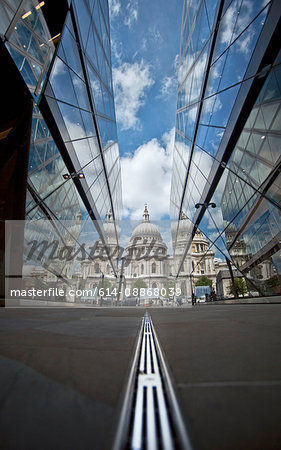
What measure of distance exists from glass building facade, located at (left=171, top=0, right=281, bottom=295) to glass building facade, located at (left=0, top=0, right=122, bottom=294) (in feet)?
17.2

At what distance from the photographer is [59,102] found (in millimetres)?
8492

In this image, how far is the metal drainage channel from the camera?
16.1 inches

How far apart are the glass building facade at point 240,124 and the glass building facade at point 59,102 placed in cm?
524

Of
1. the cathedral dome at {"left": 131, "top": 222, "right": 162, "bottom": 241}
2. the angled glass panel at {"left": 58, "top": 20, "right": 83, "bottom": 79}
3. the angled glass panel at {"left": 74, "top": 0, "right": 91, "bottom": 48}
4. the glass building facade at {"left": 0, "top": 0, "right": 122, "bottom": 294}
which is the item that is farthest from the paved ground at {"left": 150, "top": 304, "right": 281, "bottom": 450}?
the cathedral dome at {"left": 131, "top": 222, "right": 162, "bottom": 241}

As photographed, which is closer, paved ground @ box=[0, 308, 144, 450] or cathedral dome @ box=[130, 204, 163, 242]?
paved ground @ box=[0, 308, 144, 450]

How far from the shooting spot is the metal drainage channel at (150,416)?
409 millimetres

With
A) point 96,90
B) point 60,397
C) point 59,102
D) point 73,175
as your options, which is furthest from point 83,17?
point 60,397

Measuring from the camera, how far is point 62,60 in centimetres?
793

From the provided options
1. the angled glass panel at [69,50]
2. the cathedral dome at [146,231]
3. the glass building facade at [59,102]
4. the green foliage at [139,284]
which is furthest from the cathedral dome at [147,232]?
the angled glass panel at [69,50]

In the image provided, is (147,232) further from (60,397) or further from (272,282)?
(60,397)

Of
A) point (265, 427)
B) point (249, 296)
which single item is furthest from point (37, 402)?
point (249, 296)

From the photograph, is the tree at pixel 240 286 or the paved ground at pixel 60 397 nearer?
the paved ground at pixel 60 397

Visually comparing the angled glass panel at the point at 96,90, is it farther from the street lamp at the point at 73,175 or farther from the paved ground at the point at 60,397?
the paved ground at the point at 60,397

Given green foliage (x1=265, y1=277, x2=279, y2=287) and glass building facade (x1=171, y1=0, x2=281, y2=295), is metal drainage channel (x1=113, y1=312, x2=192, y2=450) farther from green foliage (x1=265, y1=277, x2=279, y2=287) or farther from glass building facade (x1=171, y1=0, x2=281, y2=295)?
green foliage (x1=265, y1=277, x2=279, y2=287)
